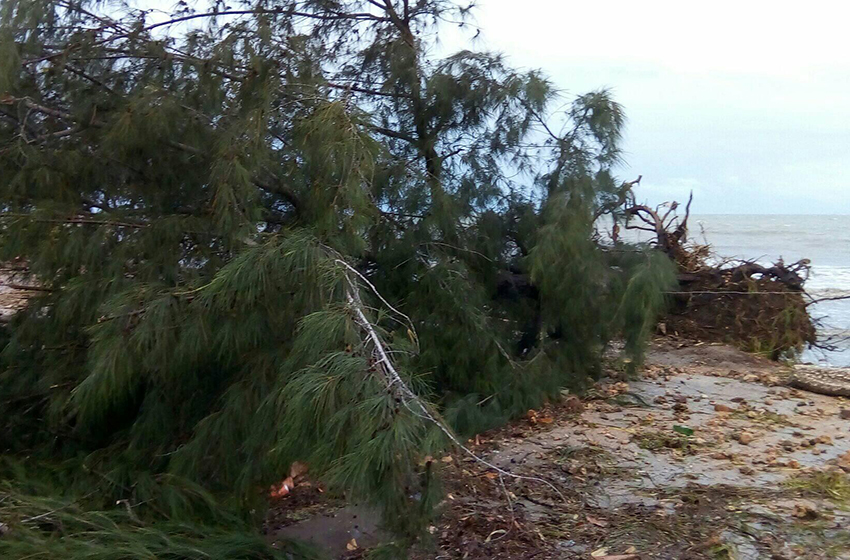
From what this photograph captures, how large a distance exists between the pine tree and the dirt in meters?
0.37

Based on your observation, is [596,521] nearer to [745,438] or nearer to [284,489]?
[745,438]

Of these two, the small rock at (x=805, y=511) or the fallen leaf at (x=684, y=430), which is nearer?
the small rock at (x=805, y=511)

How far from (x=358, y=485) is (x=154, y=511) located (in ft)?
4.95

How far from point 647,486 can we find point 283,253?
2.06m

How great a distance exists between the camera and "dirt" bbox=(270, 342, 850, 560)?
3.34 meters

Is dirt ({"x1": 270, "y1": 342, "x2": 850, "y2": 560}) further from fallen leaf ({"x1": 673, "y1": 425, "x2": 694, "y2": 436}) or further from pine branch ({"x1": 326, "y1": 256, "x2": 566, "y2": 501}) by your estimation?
pine branch ({"x1": 326, "y1": 256, "x2": 566, "y2": 501})

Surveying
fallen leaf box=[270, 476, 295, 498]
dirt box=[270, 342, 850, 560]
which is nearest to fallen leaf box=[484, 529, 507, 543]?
dirt box=[270, 342, 850, 560]

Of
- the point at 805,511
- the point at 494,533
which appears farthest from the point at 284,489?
the point at 805,511

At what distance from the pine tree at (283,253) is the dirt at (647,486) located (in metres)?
0.37

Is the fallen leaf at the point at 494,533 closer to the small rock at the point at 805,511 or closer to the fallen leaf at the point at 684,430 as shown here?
the small rock at the point at 805,511

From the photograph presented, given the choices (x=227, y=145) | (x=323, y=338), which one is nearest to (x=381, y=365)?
(x=323, y=338)

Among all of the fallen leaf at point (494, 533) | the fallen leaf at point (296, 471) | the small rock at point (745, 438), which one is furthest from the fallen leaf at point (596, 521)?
the small rock at point (745, 438)

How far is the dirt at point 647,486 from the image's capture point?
334cm

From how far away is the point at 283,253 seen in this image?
3.38 meters
